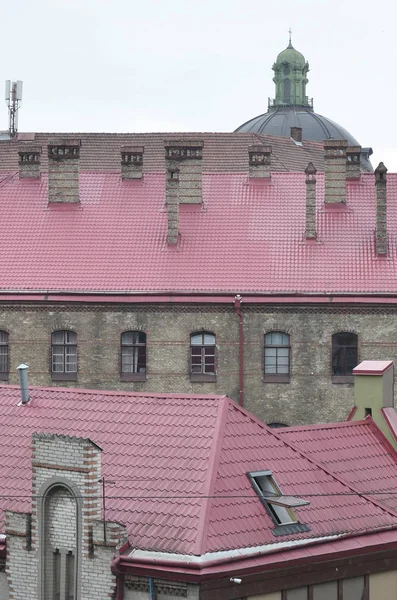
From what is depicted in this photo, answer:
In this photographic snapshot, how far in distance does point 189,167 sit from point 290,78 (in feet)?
176

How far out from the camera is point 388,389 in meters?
34.0

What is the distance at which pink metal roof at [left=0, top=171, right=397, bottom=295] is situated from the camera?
152ft

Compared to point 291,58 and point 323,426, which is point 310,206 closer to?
point 323,426

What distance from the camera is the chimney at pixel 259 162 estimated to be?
167ft

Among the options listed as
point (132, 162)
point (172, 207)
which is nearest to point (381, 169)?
point (172, 207)

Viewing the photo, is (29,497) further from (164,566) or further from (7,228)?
(7,228)

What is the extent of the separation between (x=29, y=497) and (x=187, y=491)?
2.92 m

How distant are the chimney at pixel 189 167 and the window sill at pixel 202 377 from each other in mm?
6548

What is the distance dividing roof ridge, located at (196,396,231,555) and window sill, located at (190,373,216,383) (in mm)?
18306

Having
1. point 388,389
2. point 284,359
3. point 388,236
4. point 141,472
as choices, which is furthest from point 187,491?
point 388,236

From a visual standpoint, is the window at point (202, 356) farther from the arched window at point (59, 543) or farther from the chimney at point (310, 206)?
the arched window at point (59, 543)

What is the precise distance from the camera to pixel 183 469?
2623 centimetres

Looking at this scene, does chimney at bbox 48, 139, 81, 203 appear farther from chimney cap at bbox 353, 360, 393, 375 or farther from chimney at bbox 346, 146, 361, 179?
chimney cap at bbox 353, 360, 393, 375

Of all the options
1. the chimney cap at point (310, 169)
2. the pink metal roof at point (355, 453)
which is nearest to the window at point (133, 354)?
the chimney cap at point (310, 169)
